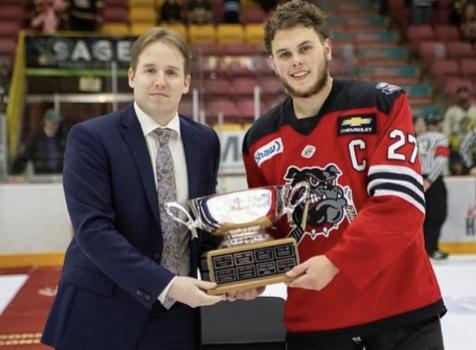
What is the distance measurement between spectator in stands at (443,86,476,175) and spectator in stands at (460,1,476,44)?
3.00 meters

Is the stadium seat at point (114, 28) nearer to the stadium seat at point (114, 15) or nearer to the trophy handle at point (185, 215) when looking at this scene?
the stadium seat at point (114, 15)

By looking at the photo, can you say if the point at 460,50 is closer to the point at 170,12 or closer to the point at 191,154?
the point at 170,12

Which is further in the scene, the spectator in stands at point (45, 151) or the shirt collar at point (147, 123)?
the spectator in stands at point (45, 151)

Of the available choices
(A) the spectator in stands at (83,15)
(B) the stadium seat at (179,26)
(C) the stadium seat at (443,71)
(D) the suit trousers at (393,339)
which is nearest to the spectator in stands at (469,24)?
(C) the stadium seat at (443,71)

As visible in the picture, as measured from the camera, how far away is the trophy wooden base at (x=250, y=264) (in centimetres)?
141

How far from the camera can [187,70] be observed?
160cm

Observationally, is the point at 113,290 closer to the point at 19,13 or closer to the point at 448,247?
the point at 448,247

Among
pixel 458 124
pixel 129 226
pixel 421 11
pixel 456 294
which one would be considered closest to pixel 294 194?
pixel 129 226

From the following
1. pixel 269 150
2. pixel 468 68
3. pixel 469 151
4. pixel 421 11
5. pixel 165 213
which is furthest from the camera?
pixel 421 11

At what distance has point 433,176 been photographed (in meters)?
5.18

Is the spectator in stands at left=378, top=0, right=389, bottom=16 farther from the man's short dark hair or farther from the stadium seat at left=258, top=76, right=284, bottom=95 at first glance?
the man's short dark hair

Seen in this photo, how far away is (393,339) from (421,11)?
29.3 ft

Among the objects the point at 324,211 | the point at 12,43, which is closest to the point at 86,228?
the point at 324,211

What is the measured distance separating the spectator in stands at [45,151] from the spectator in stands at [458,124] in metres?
3.73
